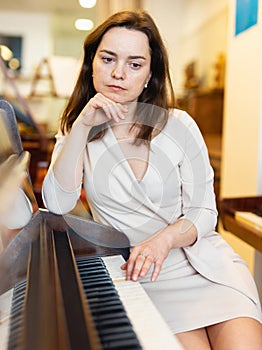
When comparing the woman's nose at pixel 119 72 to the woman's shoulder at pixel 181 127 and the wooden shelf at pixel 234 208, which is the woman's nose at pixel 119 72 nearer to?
the woman's shoulder at pixel 181 127

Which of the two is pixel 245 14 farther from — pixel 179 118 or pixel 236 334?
pixel 236 334

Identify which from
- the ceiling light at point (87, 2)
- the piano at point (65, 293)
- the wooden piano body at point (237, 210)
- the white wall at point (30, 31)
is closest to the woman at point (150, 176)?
the piano at point (65, 293)

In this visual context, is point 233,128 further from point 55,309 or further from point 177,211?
point 55,309

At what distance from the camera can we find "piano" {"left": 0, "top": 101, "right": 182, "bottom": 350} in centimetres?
65

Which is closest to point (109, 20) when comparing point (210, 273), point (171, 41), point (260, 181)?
point (210, 273)

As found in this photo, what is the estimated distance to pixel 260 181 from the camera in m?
2.46

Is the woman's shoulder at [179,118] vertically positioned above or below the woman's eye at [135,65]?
below

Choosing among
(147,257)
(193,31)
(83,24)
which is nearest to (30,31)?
(83,24)


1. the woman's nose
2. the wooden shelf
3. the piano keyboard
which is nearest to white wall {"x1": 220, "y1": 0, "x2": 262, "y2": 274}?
the wooden shelf

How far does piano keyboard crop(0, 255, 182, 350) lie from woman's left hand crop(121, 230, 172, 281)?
40mm

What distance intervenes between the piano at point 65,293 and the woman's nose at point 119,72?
282 millimetres

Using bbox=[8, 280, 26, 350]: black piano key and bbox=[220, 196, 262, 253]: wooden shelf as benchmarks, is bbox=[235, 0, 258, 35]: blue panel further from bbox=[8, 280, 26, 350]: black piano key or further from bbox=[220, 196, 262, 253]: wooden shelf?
bbox=[8, 280, 26, 350]: black piano key

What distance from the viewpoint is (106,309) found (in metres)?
0.81

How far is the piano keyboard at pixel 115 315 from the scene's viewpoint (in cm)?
71
